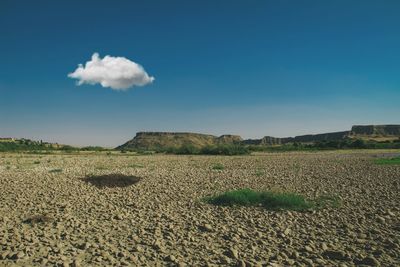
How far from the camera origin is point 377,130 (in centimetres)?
19300

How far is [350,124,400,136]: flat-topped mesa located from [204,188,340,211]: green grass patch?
19466 cm

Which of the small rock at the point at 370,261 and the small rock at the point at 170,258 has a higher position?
the small rock at the point at 170,258

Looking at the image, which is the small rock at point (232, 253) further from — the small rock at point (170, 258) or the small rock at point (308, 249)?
the small rock at point (308, 249)

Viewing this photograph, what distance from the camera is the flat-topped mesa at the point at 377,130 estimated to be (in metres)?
189

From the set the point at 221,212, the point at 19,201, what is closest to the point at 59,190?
the point at 19,201

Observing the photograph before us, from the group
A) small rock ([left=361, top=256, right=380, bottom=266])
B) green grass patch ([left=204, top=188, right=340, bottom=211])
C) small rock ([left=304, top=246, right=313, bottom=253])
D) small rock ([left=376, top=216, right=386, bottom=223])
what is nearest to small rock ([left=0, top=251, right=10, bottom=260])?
small rock ([left=304, top=246, right=313, bottom=253])

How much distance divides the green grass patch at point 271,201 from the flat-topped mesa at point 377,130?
639 feet

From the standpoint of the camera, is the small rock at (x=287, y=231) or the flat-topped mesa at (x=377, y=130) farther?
the flat-topped mesa at (x=377, y=130)

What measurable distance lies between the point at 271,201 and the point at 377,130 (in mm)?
202691

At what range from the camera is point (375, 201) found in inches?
502

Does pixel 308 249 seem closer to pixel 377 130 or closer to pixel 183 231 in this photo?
pixel 183 231

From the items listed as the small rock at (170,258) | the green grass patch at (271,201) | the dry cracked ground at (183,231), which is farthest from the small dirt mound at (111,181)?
the small rock at (170,258)

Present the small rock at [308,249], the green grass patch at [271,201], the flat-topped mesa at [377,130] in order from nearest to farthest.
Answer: the small rock at [308,249] < the green grass patch at [271,201] < the flat-topped mesa at [377,130]

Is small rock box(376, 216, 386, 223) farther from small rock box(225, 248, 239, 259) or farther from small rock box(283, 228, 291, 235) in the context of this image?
small rock box(225, 248, 239, 259)
